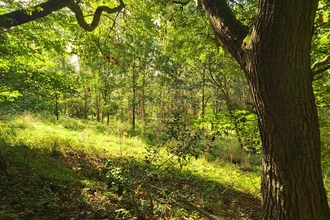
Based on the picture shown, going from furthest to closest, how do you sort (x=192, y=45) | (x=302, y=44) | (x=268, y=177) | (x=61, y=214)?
(x=192, y=45) → (x=61, y=214) → (x=268, y=177) → (x=302, y=44)

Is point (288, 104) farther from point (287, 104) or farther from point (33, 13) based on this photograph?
point (33, 13)

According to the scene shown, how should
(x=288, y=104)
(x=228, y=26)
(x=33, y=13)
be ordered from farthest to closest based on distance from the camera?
(x=33, y=13)
(x=228, y=26)
(x=288, y=104)

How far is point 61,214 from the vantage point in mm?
3186

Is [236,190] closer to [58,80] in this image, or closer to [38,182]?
[38,182]

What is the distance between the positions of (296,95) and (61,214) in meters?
3.21

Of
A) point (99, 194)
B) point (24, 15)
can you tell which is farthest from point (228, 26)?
Answer: point (24, 15)

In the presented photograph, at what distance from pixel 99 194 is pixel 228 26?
130 inches

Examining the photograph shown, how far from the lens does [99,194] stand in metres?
4.00

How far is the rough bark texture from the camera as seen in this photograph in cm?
205

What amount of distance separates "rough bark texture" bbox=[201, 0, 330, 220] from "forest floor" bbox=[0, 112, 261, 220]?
1326 millimetres

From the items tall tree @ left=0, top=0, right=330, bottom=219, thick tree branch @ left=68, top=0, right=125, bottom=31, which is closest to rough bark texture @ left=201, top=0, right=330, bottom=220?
tall tree @ left=0, top=0, right=330, bottom=219

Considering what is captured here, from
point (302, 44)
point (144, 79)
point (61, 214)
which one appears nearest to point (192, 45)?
point (302, 44)

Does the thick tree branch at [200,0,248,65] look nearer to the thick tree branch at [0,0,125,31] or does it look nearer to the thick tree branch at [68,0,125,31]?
the thick tree branch at [0,0,125,31]

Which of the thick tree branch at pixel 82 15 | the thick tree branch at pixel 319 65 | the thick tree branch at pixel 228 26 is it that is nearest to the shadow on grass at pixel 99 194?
the thick tree branch at pixel 228 26
